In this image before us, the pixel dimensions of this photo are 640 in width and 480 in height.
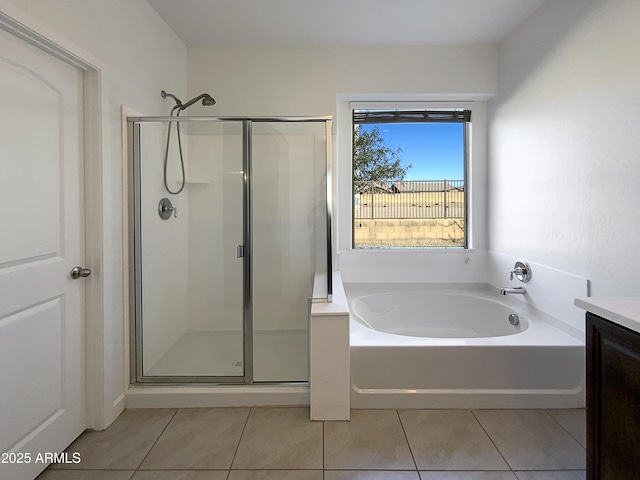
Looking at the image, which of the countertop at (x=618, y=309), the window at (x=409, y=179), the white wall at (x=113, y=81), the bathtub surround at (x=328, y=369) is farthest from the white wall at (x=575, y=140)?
the white wall at (x=113, y=81)

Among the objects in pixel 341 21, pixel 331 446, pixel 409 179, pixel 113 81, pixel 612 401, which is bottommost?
pixel 331 446

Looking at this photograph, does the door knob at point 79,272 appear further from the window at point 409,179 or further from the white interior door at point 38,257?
the window at point 409,179

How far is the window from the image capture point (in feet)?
10.1

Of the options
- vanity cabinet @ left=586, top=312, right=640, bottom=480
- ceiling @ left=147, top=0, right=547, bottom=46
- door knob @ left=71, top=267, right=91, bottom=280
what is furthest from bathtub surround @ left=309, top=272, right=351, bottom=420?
ceiling @ left=147, top=0, right=547, bottom=46

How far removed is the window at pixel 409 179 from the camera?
10.1 ft

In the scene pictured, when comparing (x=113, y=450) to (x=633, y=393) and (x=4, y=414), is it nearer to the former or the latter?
(x=4, y=414)

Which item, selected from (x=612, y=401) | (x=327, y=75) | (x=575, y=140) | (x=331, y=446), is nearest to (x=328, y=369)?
(x=331, y=446)

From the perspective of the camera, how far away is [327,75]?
2.78 meters

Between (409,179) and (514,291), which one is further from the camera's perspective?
(409,179)

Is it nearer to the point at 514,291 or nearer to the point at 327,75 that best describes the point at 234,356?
the point at 514,291

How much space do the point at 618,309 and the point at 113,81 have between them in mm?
2465

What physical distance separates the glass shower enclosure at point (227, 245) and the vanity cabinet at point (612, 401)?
1.26 m

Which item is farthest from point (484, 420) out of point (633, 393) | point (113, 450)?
point (113, 450)

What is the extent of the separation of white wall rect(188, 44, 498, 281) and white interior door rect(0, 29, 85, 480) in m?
1.34
